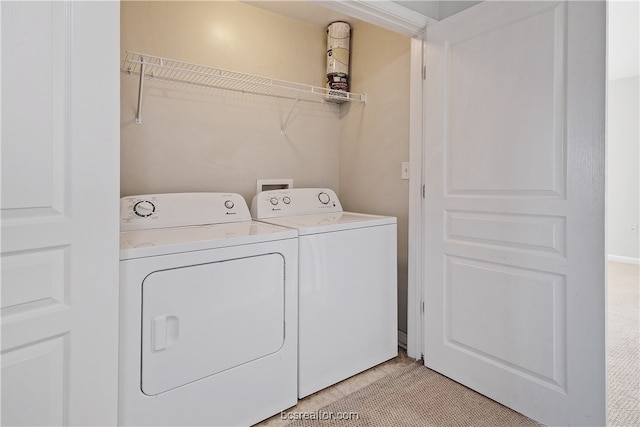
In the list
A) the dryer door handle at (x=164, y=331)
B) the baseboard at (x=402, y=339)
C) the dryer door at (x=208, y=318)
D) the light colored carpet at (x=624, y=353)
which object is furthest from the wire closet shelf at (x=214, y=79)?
the light colored carpet at (x=624, y=353)

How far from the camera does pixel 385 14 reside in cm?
183

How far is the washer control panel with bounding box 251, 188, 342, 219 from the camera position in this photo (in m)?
2.17

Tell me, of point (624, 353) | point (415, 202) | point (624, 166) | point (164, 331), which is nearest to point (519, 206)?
point (415, 202)

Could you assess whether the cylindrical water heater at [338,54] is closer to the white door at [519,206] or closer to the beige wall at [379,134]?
the beige wall at [379,134]

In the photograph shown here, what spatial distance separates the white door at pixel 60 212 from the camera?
973 mm

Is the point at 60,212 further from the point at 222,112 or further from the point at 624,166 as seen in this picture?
the point at 624,166

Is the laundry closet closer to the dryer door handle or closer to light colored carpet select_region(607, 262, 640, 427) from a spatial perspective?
the dryer door handle

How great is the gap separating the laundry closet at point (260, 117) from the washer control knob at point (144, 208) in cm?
23

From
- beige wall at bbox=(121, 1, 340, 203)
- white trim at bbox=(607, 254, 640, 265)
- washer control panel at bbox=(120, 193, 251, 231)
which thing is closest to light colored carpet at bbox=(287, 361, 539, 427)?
washer control panel at bbox=(120, 193, 251, 231)

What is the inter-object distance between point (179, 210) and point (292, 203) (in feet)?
2.35

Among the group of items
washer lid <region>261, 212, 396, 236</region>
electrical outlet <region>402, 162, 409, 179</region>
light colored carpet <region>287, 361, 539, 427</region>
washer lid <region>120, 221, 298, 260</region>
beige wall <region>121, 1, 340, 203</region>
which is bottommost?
light colored carpet <region>287, 361, 539, 427</region>

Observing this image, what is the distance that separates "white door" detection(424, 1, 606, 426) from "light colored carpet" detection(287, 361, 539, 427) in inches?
3.0

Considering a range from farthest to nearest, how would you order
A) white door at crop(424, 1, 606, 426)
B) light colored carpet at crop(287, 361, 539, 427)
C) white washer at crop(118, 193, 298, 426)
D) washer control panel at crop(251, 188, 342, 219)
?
washer control panel at crop(251, 188, 342, 219), light colored carpet at crop(287, 361, 539, 427), white door at crop(424, 1, 606, 426), white washer at crop(118, 193, 298, 426)

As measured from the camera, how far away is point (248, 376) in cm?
152
